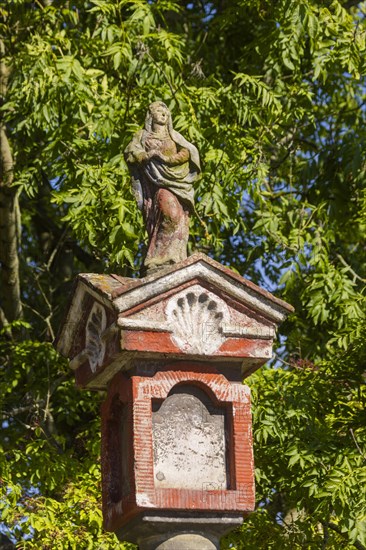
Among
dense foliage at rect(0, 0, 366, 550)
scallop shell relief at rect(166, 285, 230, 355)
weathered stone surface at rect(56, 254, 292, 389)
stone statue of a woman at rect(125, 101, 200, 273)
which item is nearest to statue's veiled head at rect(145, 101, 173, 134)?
stone statue of a woman at rect(125, 101, 200, 273)

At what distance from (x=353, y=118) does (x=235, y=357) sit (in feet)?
27.8

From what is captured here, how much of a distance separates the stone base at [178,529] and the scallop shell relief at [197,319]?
99 centimetres

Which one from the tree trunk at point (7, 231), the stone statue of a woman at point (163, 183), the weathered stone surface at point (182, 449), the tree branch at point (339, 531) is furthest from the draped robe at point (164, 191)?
the tree trunk at point (7, 231)

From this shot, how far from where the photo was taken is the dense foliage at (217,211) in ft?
43.5

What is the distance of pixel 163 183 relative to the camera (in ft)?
32.0

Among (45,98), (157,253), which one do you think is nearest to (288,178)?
(45,98)

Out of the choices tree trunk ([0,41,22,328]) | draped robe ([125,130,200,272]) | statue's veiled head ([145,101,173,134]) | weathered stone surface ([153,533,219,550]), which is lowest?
weathered stone surface ([153,533,219,550])

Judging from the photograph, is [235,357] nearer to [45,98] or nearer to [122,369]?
[122,369]

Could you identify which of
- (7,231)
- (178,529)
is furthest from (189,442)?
(7,231)

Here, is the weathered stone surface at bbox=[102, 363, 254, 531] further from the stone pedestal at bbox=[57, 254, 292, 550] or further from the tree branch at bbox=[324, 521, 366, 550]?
the tree branch at bbox=[324, 521, 366, 550]

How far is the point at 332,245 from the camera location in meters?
16.3

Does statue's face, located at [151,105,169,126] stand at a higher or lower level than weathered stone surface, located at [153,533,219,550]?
higher

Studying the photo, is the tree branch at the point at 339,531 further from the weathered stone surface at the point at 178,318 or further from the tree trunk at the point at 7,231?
the tree trunk at the point at 7,231

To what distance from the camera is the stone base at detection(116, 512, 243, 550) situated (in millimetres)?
8742
